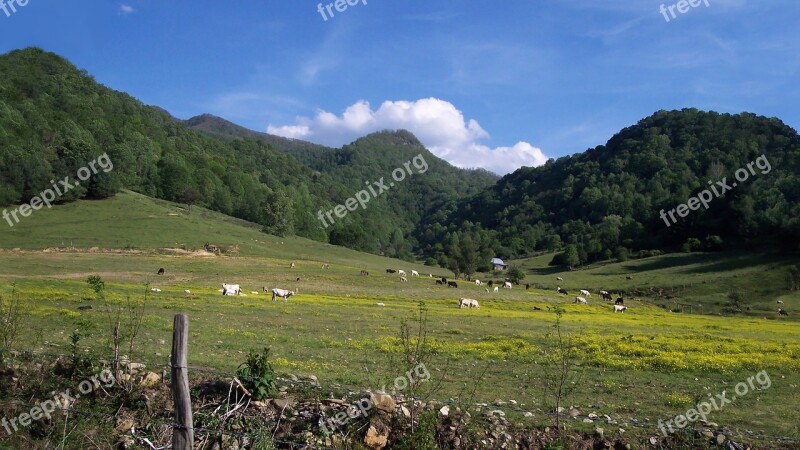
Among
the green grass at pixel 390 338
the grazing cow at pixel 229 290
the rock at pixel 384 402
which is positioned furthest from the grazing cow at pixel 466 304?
the rock at pixel 384 402

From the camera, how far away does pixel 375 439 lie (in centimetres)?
945

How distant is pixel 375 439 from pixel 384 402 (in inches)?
26.2

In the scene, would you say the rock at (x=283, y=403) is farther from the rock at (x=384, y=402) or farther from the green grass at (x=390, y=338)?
the green grass at (x=390, y=338)

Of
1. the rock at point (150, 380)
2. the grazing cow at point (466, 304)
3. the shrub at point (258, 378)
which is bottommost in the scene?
the grazing cow at point (466, 304)

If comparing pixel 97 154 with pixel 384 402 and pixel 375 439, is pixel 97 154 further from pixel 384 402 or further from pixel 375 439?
pixel 375 439

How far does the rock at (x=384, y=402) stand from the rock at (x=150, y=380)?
14.5 ft

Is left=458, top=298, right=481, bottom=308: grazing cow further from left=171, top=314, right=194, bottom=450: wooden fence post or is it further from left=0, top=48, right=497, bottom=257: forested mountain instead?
left=0, top=48, right=497, bottom=257: forested mountain

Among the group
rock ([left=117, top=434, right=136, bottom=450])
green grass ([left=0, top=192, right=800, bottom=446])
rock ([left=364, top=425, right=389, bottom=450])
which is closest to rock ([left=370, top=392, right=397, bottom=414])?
rock ([left=364, top=425, right=389, bottom=450])

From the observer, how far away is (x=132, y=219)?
94.8 m

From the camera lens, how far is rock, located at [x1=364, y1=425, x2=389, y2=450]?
9.41 meters

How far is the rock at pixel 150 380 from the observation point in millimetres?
10570

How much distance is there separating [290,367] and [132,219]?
301 ft

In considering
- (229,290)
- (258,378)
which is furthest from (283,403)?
(229,290)

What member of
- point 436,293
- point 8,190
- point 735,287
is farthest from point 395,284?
point 8,190
